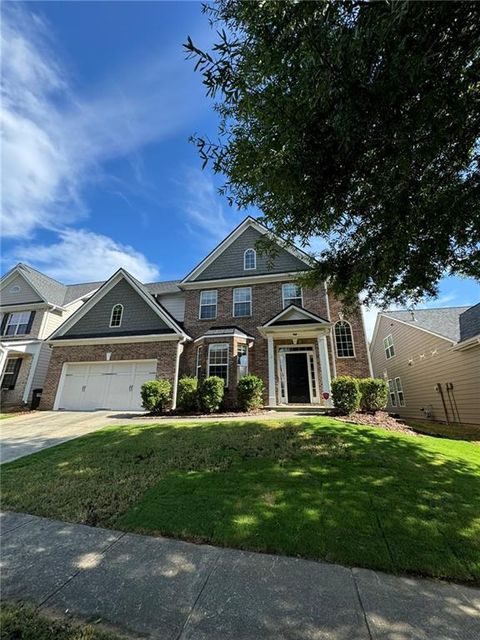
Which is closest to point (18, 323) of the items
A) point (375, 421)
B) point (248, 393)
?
point (248, 393)

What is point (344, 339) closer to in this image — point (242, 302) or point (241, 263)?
point (242, 302)

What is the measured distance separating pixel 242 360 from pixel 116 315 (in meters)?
7.47

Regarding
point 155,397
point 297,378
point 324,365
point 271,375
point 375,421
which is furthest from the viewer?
point 297,378

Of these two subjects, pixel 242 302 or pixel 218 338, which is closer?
pixel 218 338

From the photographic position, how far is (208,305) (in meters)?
16.4

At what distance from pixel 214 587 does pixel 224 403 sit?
1006 centimetres

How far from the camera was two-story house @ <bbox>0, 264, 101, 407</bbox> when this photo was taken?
17516 mm

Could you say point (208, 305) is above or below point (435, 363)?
above

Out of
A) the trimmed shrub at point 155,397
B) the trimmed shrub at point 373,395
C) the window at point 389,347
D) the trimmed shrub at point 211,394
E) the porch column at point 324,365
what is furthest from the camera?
the window at point 389,347

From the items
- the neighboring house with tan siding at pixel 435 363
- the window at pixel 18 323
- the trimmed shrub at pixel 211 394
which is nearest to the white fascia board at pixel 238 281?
the trimmed shrub at pixel 211 394

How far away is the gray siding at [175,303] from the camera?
17375mm

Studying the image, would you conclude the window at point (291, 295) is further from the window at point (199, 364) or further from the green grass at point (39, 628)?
the green grass at point (39, 628)

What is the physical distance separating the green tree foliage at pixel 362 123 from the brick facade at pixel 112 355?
9439 millimetres

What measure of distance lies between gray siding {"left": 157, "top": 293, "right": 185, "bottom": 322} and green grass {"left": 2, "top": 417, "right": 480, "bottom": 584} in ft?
34.5
